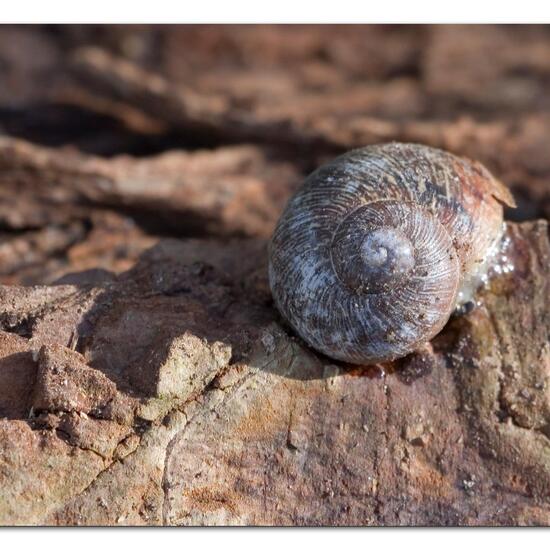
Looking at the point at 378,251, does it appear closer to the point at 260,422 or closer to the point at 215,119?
the point at 260,422

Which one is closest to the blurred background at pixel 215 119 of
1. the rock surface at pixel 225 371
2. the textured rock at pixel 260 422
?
the rock surface at pixel 225 371

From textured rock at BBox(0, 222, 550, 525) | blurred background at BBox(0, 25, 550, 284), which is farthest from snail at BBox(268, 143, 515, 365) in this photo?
blurred background at BBox(0, 25, 550, 284)

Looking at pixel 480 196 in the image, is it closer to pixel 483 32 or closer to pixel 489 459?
pixel 489 459

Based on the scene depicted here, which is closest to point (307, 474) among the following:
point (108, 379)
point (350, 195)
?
point (108, 379)

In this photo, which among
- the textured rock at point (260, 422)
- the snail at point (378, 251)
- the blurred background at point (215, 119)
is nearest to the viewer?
the textured rock at point (260, 422)

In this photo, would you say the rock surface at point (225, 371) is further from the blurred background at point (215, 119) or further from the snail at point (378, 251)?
the snail at point (378, 251)

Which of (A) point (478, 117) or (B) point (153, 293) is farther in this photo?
(A) point (478, 117)
